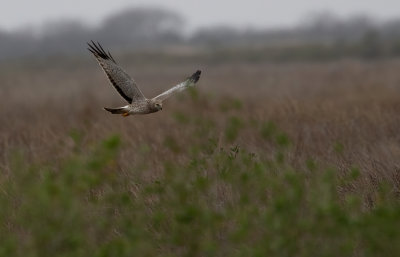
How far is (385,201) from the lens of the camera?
574 cm

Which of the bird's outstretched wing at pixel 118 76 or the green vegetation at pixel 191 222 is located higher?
the bird's outstretched wing at pixel 118 76

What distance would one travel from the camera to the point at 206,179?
15.7 feet

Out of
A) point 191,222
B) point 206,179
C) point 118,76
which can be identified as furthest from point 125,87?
point 191,222

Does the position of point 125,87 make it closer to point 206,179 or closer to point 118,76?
point 118,76

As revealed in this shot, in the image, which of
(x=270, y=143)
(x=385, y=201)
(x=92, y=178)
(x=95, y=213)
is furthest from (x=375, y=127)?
(x=92, y=178)

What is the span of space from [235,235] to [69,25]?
107873 millimetres

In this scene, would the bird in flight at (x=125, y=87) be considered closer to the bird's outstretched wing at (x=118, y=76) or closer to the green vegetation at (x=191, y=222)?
the bird's outstretched wing at (x=118, y=76)

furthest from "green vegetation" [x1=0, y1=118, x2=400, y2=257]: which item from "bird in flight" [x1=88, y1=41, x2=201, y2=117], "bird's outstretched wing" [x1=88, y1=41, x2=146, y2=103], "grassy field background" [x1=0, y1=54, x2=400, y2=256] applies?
"bird's outstretched wing" [x1=88, y1=41, x2=146, y2=103]

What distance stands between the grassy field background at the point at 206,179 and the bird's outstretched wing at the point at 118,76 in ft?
2.08

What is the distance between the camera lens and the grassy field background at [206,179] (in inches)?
169

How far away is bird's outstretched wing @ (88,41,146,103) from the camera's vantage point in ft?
23.8

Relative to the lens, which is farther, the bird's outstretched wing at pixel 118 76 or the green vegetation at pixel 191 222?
the bird's outstretched wing at pixel 118 76

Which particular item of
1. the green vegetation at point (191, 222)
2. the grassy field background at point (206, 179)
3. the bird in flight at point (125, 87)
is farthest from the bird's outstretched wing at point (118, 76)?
the green vegetation at point (191, 222)

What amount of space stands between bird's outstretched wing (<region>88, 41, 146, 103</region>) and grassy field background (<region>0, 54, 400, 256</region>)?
64 centimetres
